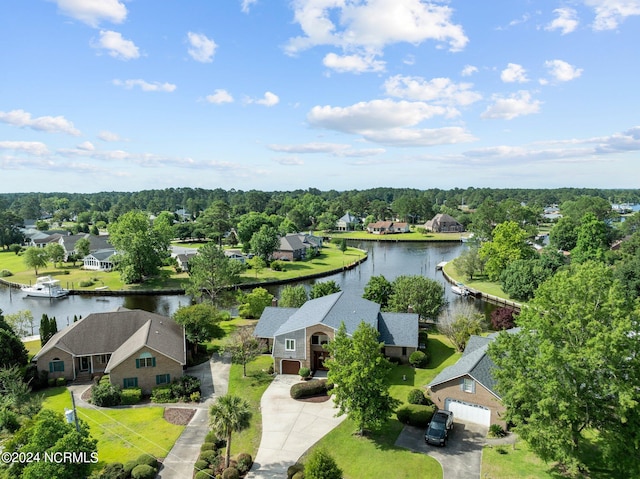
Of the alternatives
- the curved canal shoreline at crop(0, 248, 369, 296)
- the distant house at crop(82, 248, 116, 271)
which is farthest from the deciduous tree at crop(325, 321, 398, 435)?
the distant house at crop(82, 248, 116, 271)

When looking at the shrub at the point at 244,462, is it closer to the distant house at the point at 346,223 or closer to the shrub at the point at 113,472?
the shrub at the point at 113,472

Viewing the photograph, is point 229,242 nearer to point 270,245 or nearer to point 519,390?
point 270,245

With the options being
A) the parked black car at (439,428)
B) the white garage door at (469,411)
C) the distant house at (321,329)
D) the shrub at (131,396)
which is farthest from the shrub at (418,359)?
the shrub at (131,396)

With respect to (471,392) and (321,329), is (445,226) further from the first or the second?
(471,392)

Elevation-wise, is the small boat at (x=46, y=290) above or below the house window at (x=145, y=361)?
below

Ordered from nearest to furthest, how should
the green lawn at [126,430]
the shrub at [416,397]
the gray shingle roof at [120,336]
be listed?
1. the green lawn at [126,430]
2. the shrub at [416,397]
3. the gray shingle roof at [120,336]

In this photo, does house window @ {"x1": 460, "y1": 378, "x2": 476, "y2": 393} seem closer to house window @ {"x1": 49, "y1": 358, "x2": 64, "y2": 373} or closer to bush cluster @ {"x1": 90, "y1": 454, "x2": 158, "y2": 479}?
bush cluster @ {"x1": 90, "y1": 454, "x2": 158, "y2": 479}

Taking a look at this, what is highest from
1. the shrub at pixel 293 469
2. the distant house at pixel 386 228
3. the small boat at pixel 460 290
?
the distant house at pixel 386 228

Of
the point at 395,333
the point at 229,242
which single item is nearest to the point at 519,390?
the point at 395,333
